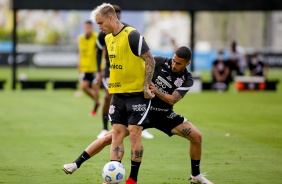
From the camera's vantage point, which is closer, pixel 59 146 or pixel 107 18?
pixel 107 18

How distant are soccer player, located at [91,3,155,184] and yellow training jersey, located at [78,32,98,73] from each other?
10890 mm

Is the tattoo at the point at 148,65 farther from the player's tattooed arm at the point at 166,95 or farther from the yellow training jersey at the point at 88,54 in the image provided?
the yellow training jersey at the point at 88,54

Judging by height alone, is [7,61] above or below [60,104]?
below

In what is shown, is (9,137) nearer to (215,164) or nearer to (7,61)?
(215,164)

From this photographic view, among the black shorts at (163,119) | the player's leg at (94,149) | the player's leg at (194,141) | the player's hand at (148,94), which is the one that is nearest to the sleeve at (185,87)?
the black shorts at (163,119)

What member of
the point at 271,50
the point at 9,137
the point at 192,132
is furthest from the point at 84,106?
the point at 271,50

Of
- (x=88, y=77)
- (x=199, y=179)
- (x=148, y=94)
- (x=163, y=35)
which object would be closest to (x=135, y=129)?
(x=148, y=94)

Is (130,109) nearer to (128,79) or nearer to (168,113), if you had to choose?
(128,79)

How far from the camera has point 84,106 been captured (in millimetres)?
23609

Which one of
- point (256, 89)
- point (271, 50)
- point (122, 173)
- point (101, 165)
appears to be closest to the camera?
point (122, 173)

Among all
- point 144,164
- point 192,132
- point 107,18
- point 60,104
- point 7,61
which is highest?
point 107,18

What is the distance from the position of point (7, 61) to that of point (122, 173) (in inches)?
1840

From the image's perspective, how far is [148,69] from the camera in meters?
9.91

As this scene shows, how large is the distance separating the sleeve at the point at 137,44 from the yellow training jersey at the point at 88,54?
36.4ft
